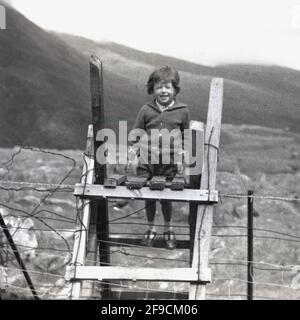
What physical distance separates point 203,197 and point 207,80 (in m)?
3.34

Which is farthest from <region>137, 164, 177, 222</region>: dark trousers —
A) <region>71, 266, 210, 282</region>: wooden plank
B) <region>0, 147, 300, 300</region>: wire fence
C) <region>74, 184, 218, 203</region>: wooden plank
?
<region>0, 147, 300, 300</region>: wire fence

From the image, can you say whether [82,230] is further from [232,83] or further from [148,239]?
[232,83]

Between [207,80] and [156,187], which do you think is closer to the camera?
[156,187]

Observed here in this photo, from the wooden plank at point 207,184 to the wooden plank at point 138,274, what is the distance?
0.06 metres

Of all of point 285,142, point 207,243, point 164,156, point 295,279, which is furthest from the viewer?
point 285,142

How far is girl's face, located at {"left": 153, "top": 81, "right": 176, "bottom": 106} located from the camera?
418 cm

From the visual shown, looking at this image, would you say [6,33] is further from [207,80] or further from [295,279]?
[295,279]

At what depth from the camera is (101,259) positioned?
4.39 m

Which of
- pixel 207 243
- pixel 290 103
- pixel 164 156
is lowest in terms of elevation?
pixel 207 243

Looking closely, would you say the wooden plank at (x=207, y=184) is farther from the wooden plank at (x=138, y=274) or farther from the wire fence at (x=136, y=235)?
the wire fence at (x=136, y=235)

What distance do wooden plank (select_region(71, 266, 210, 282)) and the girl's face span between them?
1.23m

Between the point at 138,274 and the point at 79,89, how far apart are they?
11.7 feet
